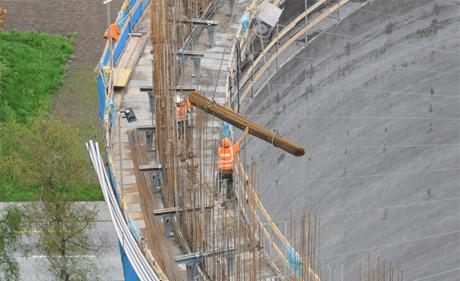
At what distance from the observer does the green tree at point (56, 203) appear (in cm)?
2997

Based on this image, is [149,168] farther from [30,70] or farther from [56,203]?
[30,70]

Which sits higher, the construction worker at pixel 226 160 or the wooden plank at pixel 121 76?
the wooden plank at pixel 121 76

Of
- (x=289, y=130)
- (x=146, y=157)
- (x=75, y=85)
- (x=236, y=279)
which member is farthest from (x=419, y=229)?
(x=236, y=279)

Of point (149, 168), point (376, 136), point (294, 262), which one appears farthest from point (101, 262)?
point (294, 262)

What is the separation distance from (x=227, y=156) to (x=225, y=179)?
0.70 m

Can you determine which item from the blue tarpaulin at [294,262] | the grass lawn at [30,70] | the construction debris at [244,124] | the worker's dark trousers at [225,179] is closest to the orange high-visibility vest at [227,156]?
the worker's dark trousers at [225,179]

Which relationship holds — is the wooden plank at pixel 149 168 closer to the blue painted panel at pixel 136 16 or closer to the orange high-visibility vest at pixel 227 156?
the orange high-visibility vest at pixel 227 156

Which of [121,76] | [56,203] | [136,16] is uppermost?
[136,16]

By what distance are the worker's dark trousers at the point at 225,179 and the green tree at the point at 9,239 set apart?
9.73 m

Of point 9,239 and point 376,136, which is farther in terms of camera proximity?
point 376,136

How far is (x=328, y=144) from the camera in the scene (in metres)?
36.3

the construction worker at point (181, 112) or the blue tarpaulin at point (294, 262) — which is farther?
the construction worker at point (181, 112)

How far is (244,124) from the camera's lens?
792 inches

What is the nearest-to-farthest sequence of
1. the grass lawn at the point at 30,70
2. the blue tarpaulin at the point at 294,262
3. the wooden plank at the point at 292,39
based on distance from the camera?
1. the blue tarpaulin at the point at 294,262
2. the wooden plank at the point at 292,39
3. the grass lawn at the point at 30,70
